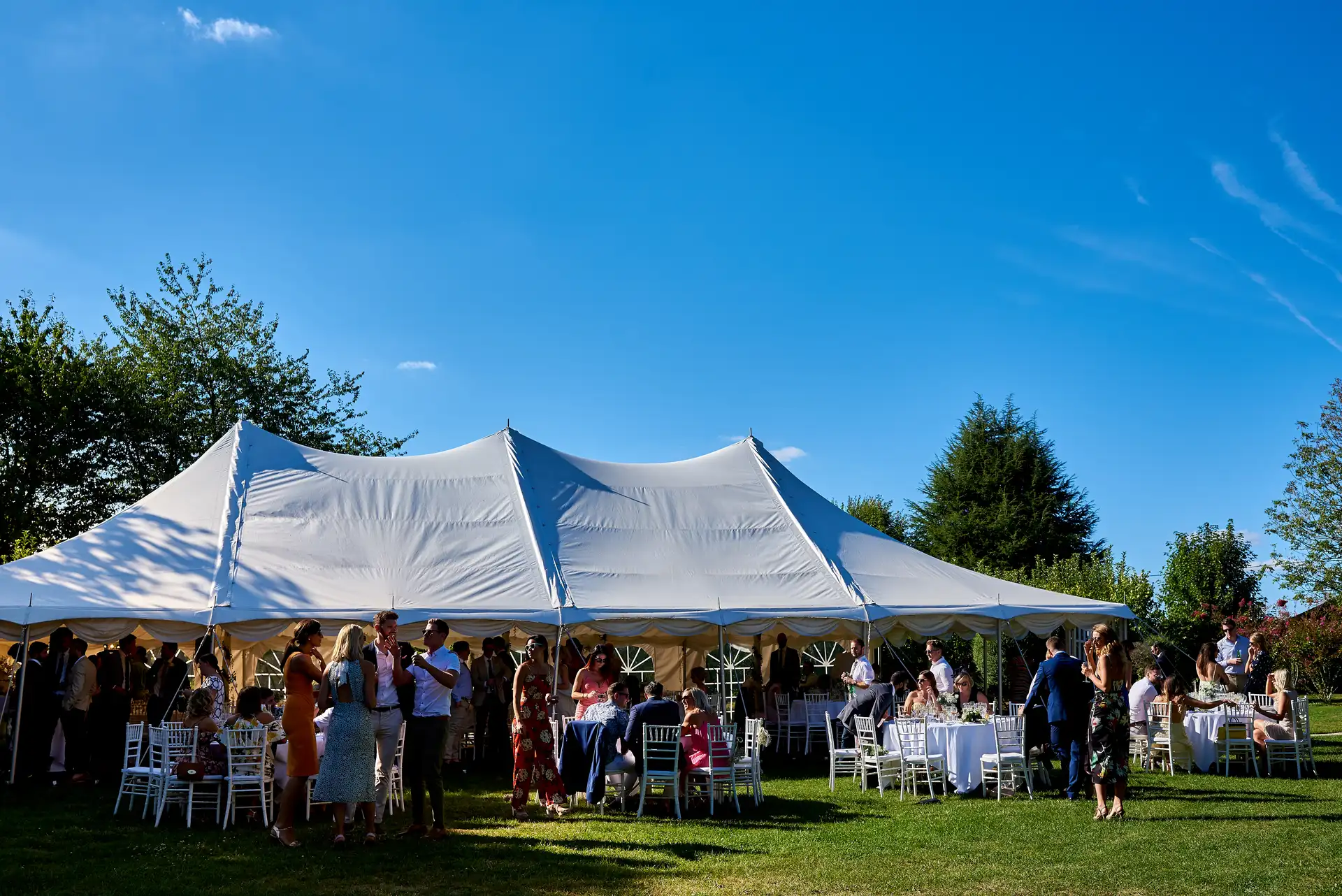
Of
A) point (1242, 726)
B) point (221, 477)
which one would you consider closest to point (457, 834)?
point (221, 477)

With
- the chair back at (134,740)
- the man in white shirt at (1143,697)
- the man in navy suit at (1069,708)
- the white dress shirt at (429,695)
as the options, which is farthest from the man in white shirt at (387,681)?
the man in white shirt at (1143,697)

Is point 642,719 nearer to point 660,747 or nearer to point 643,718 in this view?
point 643,718

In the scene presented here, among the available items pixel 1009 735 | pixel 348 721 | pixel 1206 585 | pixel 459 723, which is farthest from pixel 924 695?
pixel 1206 585

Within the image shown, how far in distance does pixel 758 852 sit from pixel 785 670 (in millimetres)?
9392

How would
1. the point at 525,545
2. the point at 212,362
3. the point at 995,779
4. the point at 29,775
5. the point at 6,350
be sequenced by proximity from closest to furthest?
1. the point at 995,779
2. the point at 29,775
3. the point at 525,545
4. the point at 6,350
5. the point at 212,362

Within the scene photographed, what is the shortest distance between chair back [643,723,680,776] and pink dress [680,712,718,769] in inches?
5.0

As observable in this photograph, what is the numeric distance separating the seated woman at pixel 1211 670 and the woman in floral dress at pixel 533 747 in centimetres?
776

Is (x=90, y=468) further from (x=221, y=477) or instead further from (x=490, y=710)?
(x=490, y=710)

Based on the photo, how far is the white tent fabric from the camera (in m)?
12.1

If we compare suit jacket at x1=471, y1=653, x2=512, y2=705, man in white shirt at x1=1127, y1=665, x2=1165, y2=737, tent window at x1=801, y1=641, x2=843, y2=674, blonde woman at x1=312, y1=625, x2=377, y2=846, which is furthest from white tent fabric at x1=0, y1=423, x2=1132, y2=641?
tent window at x1=801, y1=641, x2=843, y2=674

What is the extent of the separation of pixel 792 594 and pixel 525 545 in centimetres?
344

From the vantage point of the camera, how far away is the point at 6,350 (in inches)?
941

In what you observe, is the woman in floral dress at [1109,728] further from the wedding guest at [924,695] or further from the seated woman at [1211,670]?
the seated woman at [1211,670]

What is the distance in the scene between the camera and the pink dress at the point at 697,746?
384 inches
